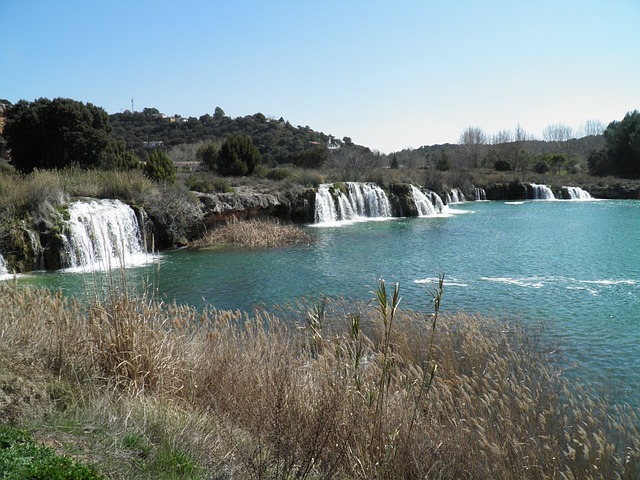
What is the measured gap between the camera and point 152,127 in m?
70.6

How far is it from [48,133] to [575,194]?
39.5 m

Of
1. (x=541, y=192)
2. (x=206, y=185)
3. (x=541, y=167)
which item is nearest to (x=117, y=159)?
(x=206, y=185)

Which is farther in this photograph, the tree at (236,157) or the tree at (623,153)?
the tree at (623,153)

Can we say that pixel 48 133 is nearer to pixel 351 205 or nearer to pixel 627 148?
pixel 351 205

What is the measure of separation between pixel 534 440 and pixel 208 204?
18585 millimetres

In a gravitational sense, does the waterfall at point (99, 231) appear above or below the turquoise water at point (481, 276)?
above

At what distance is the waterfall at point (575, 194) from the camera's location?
4330 cm

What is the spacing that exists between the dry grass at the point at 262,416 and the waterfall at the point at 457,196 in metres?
36.7

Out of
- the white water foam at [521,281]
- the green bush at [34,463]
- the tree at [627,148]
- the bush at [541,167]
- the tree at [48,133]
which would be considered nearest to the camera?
the green bush at [34,463]

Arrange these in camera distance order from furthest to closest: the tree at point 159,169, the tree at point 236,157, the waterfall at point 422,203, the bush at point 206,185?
the tree at point 236,157 → the waterfall at point 422,203 → the bush at point 206,185 → the tree at point 159,169

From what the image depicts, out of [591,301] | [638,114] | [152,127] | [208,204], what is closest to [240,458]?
[591,301]

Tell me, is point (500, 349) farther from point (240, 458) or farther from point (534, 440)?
point (240, 458)

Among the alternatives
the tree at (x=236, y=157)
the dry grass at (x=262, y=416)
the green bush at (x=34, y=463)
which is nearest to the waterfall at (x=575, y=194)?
the tree at (x=236, y=157)

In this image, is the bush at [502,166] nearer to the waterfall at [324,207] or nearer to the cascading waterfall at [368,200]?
the cascading waterfall at [368,200]
